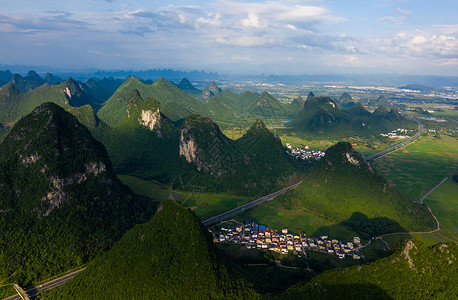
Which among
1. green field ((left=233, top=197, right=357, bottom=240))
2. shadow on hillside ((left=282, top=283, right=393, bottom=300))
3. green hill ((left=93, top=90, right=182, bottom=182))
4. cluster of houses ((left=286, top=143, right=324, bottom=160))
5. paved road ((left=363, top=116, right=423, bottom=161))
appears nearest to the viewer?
shadow on hillside ((left=282, top=283, right=393, bottom=300))

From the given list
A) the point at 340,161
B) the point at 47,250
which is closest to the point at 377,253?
the point at 340,161

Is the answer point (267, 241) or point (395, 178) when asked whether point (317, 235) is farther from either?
point (395, 178)

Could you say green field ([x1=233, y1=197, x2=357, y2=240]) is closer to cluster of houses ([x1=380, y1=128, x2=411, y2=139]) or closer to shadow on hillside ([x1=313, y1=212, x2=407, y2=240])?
shadow on hillside ([x1=313, y1=212, x2=407, y2=240])

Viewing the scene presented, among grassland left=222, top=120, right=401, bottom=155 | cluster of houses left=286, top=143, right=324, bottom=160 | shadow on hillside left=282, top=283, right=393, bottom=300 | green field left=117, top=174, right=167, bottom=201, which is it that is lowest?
green field left=117, top=174, right=167, bottom=201

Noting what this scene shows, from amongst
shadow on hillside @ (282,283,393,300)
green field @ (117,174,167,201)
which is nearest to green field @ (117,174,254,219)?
green field @ (117,174,167,201)

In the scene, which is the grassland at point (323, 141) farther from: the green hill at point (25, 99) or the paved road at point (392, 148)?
the green hill at point (25, 99)

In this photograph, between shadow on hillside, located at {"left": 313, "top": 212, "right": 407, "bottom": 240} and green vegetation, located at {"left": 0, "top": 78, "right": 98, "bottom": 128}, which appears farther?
green vegetation, located at {"left": 0, "top": 78, "right": 98, "bottom": 128}

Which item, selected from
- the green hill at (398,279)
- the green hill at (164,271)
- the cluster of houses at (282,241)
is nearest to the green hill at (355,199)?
the cluster of houses at (282,241)
